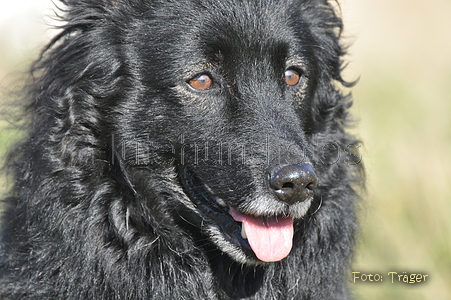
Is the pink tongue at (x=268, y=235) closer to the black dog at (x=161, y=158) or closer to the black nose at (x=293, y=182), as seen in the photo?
the black dog at (x=161, y=158)

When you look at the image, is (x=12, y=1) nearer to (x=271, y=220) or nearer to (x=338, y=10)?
(x=338, y=10)

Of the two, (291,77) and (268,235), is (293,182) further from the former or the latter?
(291,77)

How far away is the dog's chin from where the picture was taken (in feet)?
10.5

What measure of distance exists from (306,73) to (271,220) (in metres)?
1.13

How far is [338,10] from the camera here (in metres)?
4.24

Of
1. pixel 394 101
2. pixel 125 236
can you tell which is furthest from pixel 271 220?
pixel 394 101

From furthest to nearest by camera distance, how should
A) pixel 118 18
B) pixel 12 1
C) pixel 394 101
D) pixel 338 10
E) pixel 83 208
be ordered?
pixel 12 1 → pixel 394 101 → pixel 338 10 → pixel 118 18 → pixel 83 208

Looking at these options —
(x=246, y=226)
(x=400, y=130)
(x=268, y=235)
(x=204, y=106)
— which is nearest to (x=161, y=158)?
(x=204, y=106)

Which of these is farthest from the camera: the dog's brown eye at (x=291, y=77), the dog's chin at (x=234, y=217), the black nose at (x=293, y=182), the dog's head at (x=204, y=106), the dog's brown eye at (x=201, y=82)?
the dog's brown eye at (x=291, y=77)

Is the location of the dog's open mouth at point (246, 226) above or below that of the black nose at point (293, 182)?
below

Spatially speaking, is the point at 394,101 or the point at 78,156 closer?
the point at 78,156

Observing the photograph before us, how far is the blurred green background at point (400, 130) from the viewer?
5.22 meters

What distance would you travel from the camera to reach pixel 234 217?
3.35 m

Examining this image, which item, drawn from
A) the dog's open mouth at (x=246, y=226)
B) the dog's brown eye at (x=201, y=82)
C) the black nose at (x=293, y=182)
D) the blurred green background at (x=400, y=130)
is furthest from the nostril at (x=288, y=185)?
the blurred green background at (x=400, y=130)
